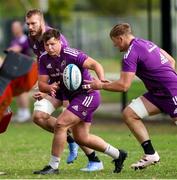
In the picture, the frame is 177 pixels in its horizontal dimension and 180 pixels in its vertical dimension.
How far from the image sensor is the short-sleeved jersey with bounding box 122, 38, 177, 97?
36.3ft

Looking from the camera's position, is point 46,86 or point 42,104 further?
point 42,104

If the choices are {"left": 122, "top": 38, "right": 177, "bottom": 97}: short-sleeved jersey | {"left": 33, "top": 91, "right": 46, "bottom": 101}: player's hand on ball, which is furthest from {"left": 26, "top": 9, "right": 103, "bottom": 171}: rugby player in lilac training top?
{"left": 122, "top": 38, "right": 177, "bottom": 97}: short-sleeved jersey

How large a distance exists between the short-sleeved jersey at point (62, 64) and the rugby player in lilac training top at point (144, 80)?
357 millimetres

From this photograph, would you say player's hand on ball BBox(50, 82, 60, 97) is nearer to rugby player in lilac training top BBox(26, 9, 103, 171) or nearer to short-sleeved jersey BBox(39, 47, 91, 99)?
short-sleeved jersey BBox(39, 47, 91, 99)

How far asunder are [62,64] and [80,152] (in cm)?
307

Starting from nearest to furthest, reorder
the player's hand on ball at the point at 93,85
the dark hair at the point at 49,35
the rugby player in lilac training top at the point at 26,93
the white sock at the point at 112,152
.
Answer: the player's hand on ball at the point at 93,85 → the dark hair at the point at 49,35 → the white sock at the point at 112,152 → the rugby player in lilac training top at the point at 26,93

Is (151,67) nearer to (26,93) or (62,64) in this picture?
→ (62,64)

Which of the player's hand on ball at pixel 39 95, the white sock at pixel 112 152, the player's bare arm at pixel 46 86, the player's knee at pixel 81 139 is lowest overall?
the white sock at pixel 112 152

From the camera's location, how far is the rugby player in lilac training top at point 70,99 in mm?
11250

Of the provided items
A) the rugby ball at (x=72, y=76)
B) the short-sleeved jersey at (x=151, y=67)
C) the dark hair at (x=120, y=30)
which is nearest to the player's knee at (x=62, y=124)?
the rugby ball at (x=72, y=76)

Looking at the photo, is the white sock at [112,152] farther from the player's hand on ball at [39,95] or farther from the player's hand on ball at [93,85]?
the player's hand on ball at [39,95]

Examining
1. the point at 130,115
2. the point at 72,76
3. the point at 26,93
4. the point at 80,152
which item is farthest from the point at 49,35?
the point at 26,93

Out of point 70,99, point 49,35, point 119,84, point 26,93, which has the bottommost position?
point 26,93

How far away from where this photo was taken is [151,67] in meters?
11.3
